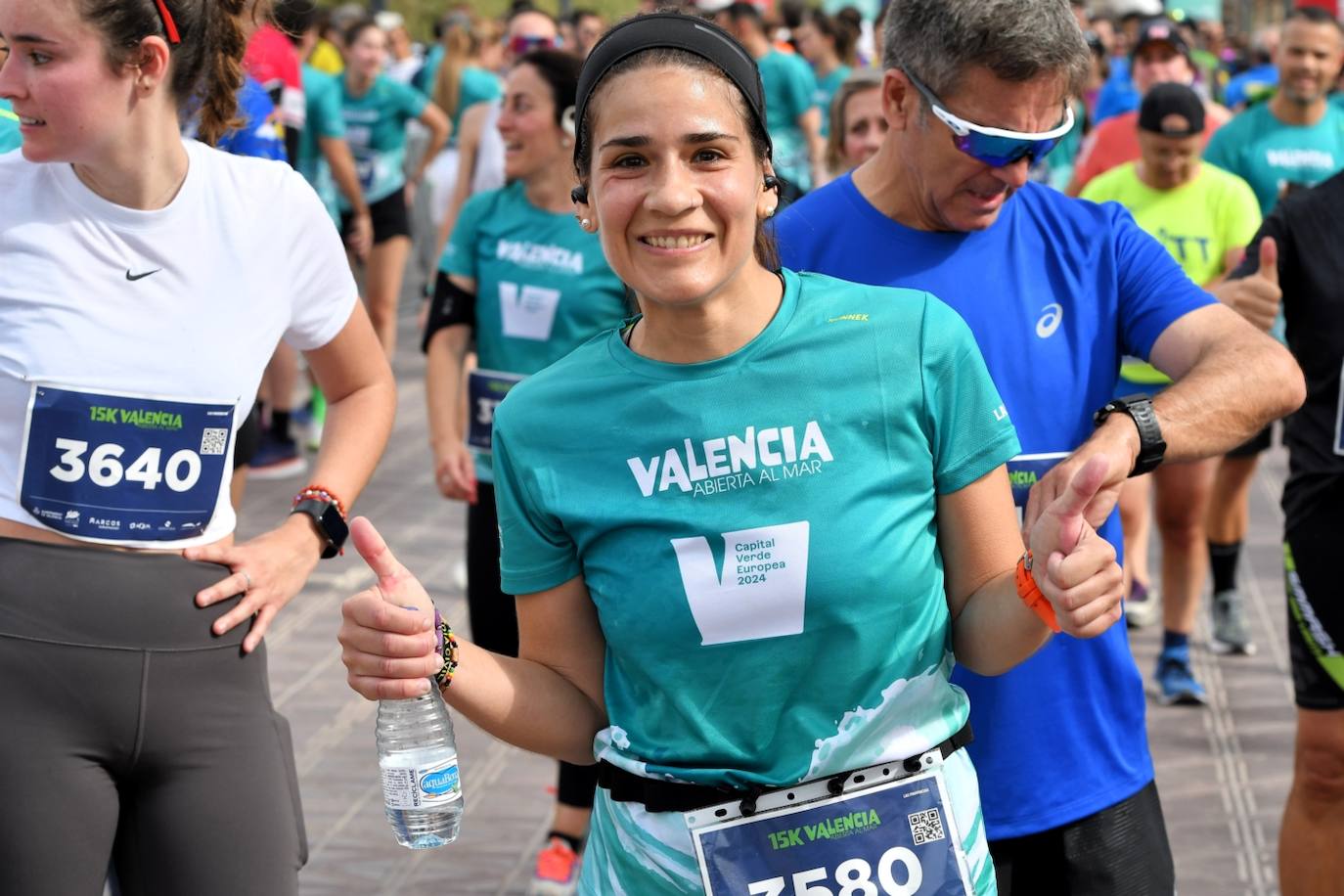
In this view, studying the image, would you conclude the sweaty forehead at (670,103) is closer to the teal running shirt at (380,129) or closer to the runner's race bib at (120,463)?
the runner's race bib at (120,463)

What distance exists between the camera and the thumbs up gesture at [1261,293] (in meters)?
3.49

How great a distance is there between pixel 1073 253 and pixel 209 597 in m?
1.46

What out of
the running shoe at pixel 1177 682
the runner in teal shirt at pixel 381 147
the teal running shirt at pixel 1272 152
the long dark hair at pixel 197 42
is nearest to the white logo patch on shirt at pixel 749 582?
the long dark hair at pixel 197 42

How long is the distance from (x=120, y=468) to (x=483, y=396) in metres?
2.60

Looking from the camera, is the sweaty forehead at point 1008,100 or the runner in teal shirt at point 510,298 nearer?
the sweaty forehead at point 1008,100

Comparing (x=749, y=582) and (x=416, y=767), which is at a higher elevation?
(x=749, y=582)

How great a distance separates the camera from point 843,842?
2363mm

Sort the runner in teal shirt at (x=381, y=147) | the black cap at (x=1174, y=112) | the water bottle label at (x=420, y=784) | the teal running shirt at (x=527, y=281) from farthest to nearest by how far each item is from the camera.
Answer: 1. the runner in teal shirt at (x=381, y=147)
2. the black cap at (x=1174, y=112)
3. the teal running shirt at (x=527, y=281)
4. the water bottle label at (x=420, y=784)

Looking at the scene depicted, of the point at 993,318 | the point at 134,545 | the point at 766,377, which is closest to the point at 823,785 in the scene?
the point at 766,377

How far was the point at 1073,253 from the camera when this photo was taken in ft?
9.89

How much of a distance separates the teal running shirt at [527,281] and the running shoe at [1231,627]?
3.08 metres

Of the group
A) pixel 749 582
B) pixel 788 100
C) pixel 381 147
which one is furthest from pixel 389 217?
pixel 749 582

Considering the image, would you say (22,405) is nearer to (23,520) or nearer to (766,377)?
(23,520)

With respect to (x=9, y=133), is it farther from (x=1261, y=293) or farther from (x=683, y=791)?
(x=1261, y=293)
